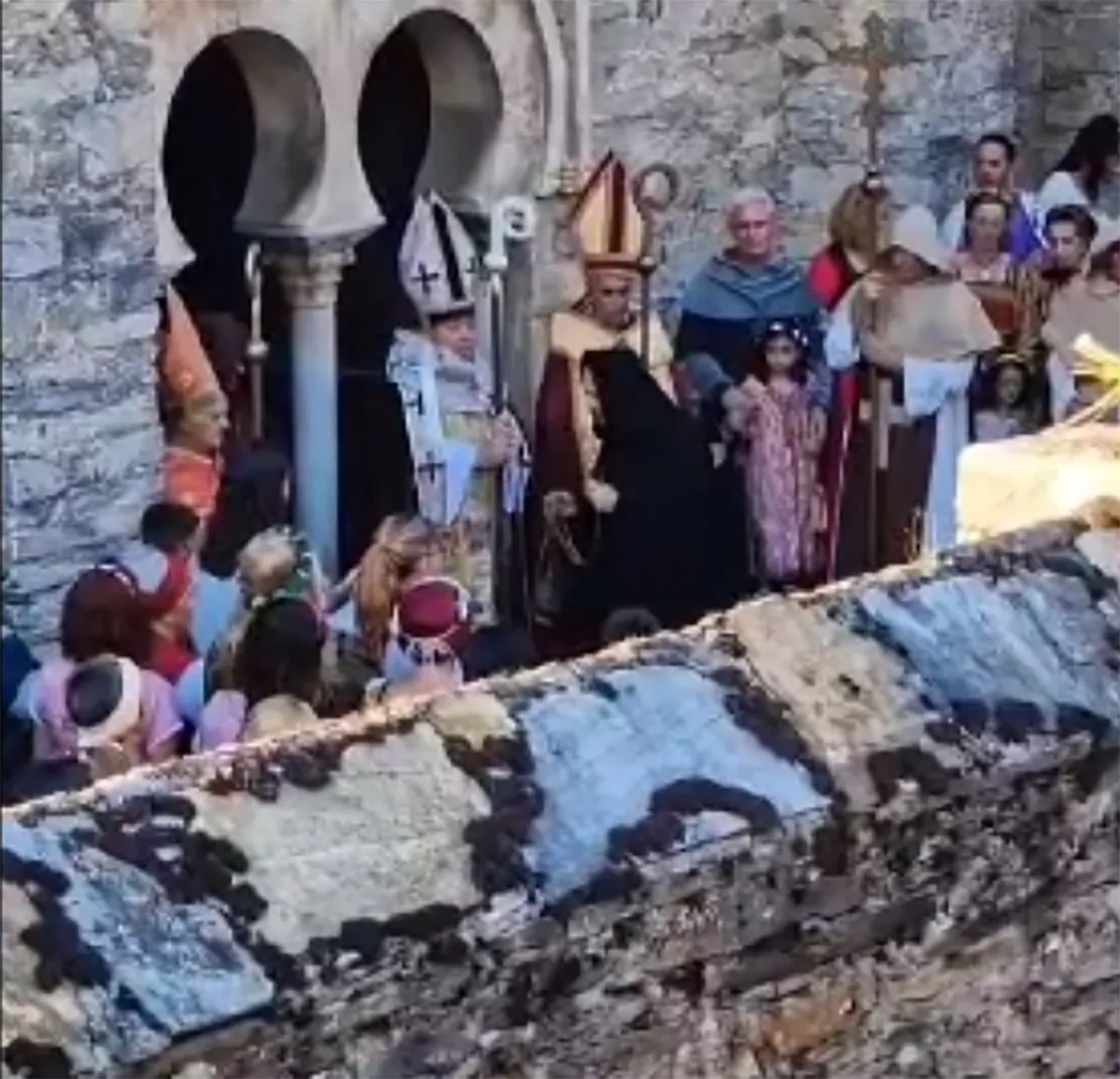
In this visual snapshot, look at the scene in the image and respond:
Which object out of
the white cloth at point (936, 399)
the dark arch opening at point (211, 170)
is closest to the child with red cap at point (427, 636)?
the dark arch opening at point (211, 170)

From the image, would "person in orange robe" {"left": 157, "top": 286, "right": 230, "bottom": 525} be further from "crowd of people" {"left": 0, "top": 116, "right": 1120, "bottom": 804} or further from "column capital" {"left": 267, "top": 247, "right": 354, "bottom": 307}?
"column capital" {"left": 267, "top": 247, "right": 354, "bottom": 307}

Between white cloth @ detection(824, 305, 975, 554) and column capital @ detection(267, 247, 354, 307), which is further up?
column capital @ detection(267, 247, 354, 307)

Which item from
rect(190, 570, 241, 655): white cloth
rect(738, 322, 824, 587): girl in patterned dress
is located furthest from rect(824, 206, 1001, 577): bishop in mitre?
rect(190, 570, 241, 655): white cloth

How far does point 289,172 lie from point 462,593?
6.03ft

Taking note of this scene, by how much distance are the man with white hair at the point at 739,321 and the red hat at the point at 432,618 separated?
197cm

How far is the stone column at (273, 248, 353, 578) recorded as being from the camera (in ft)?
28.9

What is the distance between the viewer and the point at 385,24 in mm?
8922

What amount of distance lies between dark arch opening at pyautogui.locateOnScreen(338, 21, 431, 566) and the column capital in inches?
12.6

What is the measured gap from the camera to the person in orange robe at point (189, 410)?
7.93 metres

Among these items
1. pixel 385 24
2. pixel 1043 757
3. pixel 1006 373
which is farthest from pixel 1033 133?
pixel 1043 757

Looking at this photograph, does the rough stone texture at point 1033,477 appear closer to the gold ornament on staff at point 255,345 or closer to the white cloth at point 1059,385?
the gold ornament on staff at point 255,345

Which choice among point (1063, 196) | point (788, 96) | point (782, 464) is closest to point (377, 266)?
point (782, 464)

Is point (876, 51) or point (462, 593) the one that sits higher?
point (876, 51)

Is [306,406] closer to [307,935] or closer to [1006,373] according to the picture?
[1006,373]
